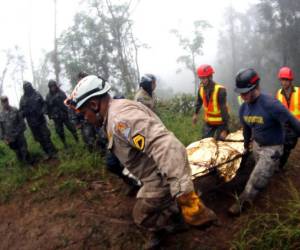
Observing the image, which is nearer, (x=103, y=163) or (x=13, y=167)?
(x=103, y=163)

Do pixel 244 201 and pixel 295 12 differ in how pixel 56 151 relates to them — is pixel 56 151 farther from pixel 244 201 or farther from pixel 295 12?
pixel 295 12

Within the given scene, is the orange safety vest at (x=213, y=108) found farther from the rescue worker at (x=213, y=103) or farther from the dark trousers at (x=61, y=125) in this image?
the dark trousers at (x=61, y=125)

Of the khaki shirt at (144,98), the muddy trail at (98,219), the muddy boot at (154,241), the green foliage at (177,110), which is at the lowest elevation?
the muddy trail at (98,219)

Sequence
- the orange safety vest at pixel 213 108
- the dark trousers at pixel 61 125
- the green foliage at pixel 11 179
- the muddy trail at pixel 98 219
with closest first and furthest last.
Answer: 1. the muddy trail at pixel 98 219
2. the orange safety vest at pixel 213 108
3. the green foliage at pixel 11 179
4. the dark trousers at pixel 61 125


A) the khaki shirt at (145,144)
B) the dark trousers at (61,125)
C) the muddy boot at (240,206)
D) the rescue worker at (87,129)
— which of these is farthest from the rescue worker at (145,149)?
the dark trousers at (61,125)

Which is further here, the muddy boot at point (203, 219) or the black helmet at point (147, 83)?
the black helmet at point (147, 83)

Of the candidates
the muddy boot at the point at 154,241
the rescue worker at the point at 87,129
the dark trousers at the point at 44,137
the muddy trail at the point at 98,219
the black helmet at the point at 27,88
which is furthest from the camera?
the dark trousers at the point at 44,137

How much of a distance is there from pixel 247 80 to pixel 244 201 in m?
1.38

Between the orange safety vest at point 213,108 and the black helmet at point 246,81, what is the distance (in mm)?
1378

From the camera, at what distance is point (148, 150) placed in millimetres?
2018

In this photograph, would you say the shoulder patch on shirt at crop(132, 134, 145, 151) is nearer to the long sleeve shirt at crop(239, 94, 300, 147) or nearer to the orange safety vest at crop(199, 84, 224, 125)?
the long sleeve shirt at crop(239, 94, 300, 147)

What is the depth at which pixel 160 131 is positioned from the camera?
2.03 m

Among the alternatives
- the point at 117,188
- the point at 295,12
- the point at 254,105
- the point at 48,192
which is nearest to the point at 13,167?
the point at 48,192

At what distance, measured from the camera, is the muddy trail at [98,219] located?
11.3 ft
